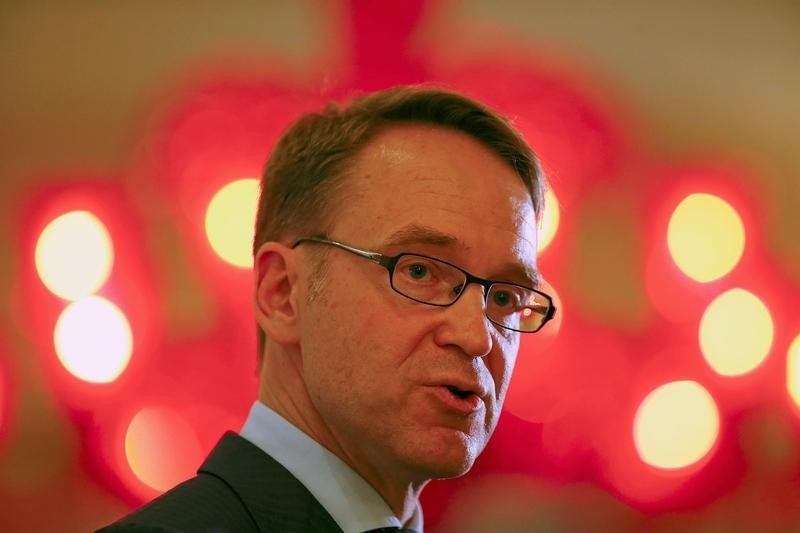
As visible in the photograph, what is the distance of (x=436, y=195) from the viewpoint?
1.11 m

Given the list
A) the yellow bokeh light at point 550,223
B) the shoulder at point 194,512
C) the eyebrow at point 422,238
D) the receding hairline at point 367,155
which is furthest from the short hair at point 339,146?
the yellow bokeh light at point 550,223

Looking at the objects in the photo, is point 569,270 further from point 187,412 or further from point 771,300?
point 187,412

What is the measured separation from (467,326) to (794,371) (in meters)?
1.29

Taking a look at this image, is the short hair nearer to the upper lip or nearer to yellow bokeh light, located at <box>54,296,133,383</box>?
the upper lip

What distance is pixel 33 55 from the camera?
206 cm

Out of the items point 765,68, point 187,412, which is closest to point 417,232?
point 187,412

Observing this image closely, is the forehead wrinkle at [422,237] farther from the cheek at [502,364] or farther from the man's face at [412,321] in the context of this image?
the cheek at [502,364]

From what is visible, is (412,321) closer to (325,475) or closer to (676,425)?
(325,475)

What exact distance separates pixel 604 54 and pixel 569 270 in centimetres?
55

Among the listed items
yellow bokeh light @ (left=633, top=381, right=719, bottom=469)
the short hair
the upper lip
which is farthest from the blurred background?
the upper lip

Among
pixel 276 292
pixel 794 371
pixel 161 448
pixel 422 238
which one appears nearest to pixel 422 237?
pixel 422 238

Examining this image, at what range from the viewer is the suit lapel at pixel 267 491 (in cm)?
99

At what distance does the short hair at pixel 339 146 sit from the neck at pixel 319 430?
4.5 inches

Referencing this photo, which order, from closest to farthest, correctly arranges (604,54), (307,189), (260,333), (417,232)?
(417,232) < (307,189) < (260,333) < (604,54)
